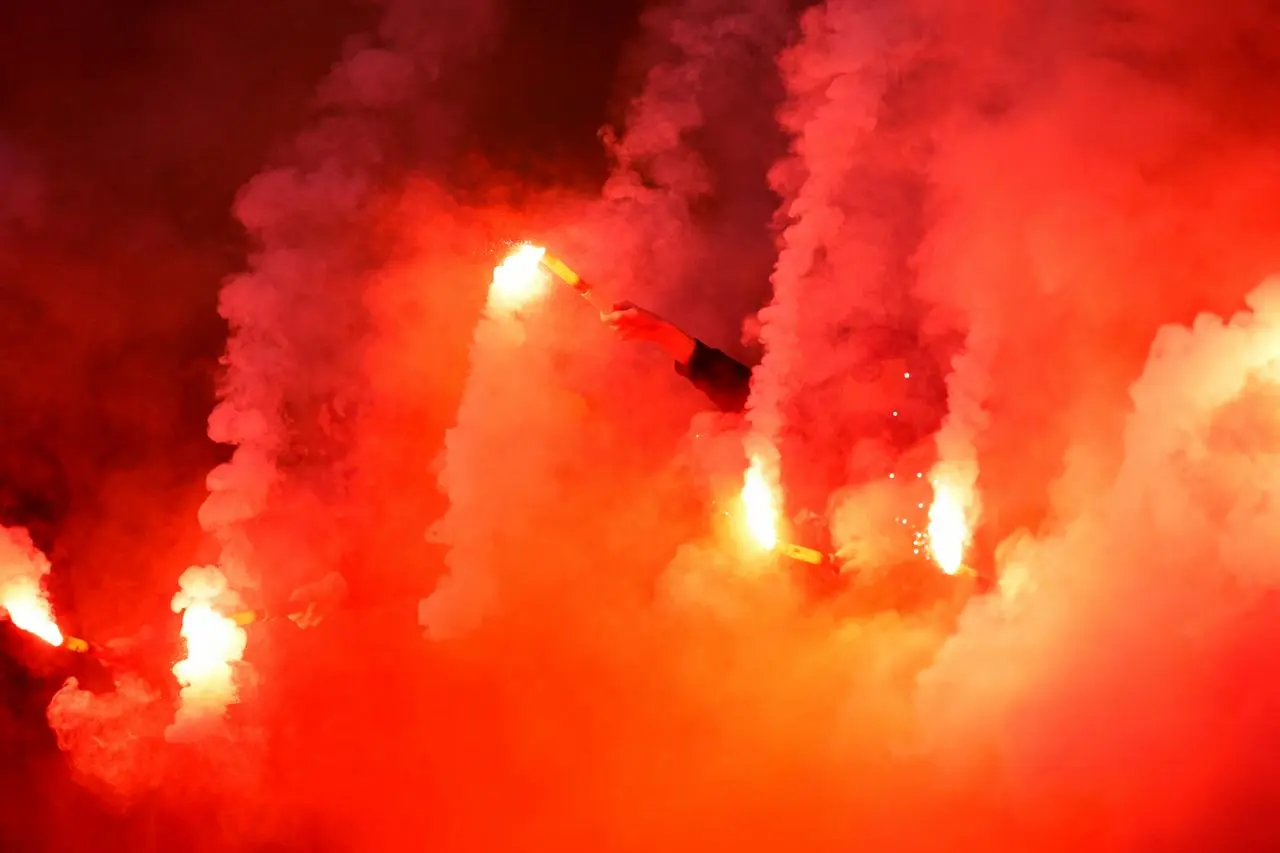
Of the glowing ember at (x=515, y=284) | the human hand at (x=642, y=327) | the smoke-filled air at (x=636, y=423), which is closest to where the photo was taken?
the smoke-filled air at (x=636, y=423)

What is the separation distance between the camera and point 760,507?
3668 mm

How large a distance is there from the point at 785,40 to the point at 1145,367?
1.62 m

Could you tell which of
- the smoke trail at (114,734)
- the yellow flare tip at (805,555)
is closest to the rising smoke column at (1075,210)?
the yellow flare tip at (805,555)

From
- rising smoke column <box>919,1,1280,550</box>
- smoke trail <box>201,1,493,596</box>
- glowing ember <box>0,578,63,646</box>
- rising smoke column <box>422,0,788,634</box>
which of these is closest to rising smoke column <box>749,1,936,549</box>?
rising smoke column <box>919,1,1280,550</box>

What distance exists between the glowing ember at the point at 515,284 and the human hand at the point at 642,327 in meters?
0.66

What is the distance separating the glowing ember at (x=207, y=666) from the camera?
420 cm

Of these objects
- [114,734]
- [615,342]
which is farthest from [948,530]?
[114,734]

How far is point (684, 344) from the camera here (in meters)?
3.55

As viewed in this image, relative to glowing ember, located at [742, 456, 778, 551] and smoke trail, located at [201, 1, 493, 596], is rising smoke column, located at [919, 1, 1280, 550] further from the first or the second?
smoke trail, located at [201, 1, 493, 596]

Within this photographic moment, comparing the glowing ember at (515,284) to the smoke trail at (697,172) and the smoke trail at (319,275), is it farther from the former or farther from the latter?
the smoke trail at (319,275)

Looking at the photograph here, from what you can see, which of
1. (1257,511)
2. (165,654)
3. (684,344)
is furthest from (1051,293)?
(165,654)

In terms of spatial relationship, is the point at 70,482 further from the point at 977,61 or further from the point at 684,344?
the point at 977,61

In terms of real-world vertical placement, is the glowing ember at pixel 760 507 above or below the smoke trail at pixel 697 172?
below

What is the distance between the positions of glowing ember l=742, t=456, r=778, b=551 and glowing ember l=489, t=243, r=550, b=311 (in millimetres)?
1012
